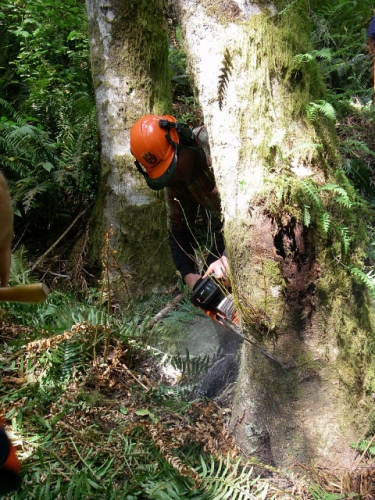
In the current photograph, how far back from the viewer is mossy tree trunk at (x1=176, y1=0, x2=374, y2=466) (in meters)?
2.24

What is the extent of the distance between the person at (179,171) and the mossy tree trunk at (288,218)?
0.77 meters

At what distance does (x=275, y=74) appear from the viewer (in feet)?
7.50

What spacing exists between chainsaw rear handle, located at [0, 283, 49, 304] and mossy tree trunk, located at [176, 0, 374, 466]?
1.02m

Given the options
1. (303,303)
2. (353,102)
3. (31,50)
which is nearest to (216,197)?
(303,303)

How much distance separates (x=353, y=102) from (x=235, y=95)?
4917mm

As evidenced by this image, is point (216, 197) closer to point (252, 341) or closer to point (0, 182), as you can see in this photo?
point (252, 341)

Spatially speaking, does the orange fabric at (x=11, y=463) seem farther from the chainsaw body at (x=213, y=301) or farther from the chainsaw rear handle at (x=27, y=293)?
the chainsaw body at (x=213, y=301)

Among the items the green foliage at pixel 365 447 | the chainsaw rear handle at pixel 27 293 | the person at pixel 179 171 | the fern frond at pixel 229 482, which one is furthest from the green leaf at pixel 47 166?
the green foliage at pixel 365 447

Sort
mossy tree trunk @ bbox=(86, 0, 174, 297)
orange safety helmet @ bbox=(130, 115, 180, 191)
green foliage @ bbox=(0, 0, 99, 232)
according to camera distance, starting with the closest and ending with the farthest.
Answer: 1. orange safety helmet @ bbox=(130, 115, 180, 191)
2. mossy tree trunk @ bbox=(86, 0, 174, 297)
3. green foliage @ bbox=(0, 0, 99, 232)

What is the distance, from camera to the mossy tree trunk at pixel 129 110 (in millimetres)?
4730

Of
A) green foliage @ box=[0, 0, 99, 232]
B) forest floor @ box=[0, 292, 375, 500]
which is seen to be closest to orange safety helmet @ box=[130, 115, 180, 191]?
forest floor @ box=[0, 292, 375, 500]

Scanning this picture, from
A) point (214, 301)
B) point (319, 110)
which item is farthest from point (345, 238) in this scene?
point (214, 301)

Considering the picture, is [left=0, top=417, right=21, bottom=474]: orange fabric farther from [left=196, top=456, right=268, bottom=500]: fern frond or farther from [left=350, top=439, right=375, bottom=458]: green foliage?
[left=350, top=439, right=375, bottom=458]: green foliage

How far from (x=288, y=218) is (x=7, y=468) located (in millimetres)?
1793
